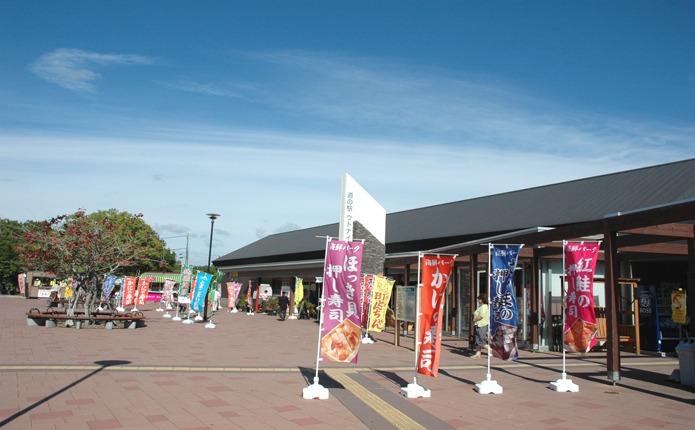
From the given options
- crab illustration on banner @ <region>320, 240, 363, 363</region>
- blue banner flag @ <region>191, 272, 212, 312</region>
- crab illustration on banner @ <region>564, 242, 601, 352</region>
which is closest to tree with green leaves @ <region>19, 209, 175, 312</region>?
blue banner flag @ <region>191, 272, 212, 312</region>

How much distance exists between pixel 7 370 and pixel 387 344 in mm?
10282

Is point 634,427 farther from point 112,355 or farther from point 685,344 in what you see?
point 112,355

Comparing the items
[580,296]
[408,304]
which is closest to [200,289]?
[408,304]

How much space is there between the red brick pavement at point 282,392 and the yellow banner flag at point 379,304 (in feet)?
8.69

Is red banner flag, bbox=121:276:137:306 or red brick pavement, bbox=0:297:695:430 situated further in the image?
red banner flag, bbox=121:276:137:306

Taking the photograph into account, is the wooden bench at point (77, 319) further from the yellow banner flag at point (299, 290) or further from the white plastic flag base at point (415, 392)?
the white plastic flag base at point (415, 392)

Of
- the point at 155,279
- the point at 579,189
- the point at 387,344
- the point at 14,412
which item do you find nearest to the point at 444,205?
the point at 579,189

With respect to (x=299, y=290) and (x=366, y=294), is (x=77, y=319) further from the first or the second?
(x=299, y=290)

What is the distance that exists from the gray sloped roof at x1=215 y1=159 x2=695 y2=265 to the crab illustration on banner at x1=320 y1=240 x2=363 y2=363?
8.85 metres

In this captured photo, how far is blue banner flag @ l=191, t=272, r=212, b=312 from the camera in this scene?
68.2 ft

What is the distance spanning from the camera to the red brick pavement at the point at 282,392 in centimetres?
631

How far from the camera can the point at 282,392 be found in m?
8.01

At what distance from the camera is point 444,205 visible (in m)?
27.4

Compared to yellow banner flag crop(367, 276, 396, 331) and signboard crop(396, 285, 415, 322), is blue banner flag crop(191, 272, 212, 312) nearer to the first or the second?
yellow banner flag crop(367, 276, 396, 331)
